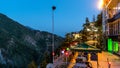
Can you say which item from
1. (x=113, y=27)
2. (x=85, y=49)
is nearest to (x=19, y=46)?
(x=113, y=27)

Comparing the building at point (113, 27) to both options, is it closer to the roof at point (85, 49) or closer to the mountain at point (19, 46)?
the roof at point (85, 49)

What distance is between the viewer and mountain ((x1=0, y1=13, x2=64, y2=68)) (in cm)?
10068

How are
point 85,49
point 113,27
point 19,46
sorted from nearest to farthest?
point 85,49 < point 113,27 < point 19,46

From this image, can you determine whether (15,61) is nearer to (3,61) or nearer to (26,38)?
(3,61)

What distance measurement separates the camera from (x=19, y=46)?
129 metres

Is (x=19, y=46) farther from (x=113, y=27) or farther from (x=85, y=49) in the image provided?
(x=85, y=49)

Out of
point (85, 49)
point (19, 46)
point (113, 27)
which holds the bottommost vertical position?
point (19, 46)

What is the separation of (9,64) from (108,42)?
6467 cm

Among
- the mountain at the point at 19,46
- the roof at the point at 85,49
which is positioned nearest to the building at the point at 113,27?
the roof at the point at 85,49

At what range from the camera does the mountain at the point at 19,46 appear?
10068cm

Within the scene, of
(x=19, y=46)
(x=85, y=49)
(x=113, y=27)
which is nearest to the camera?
(x=85, y=49)

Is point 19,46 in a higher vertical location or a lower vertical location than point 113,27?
lower

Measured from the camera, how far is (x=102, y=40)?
142 ft

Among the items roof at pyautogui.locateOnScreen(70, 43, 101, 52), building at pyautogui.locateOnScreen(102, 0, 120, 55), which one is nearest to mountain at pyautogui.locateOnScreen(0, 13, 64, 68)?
building at pyautogui.locateOnScreen(102, 0, 120, 55)
